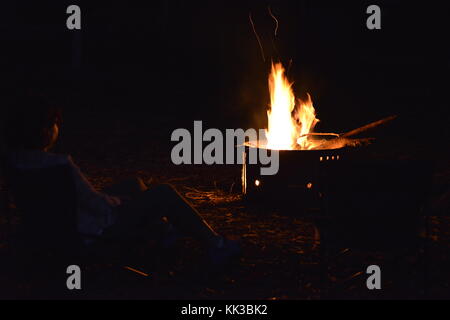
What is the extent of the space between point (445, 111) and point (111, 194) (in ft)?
35.8

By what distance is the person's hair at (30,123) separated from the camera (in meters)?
4.25

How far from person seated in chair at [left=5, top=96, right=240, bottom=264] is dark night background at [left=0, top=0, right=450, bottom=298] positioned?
233 inches

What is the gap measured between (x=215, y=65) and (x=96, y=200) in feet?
40.0

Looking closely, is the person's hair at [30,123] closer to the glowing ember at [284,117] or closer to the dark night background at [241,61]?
the glowing ember at [284,117]

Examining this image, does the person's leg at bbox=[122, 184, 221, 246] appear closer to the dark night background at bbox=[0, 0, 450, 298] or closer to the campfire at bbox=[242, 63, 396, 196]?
the campfire at bbox=[242, 63, 396, 196]

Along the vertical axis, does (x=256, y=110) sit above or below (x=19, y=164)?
above

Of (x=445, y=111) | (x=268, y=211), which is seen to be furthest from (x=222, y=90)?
(x=268, y=211)

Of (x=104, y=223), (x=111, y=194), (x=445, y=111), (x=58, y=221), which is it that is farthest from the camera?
(x=445, y=111)

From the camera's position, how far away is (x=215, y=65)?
16.3 metres

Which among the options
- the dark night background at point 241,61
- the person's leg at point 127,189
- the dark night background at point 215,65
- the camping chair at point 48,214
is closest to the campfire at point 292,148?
the person's leg at point 127,189

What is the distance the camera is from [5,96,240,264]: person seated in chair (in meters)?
4.25

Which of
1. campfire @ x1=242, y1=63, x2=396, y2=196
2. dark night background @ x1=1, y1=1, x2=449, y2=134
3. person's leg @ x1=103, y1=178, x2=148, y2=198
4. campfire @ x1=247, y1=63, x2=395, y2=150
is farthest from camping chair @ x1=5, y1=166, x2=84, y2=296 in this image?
dark night background @ x1=1, y1=1, x2=449, y2=134

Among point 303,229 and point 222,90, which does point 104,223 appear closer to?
point 303,229

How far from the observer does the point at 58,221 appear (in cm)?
417
